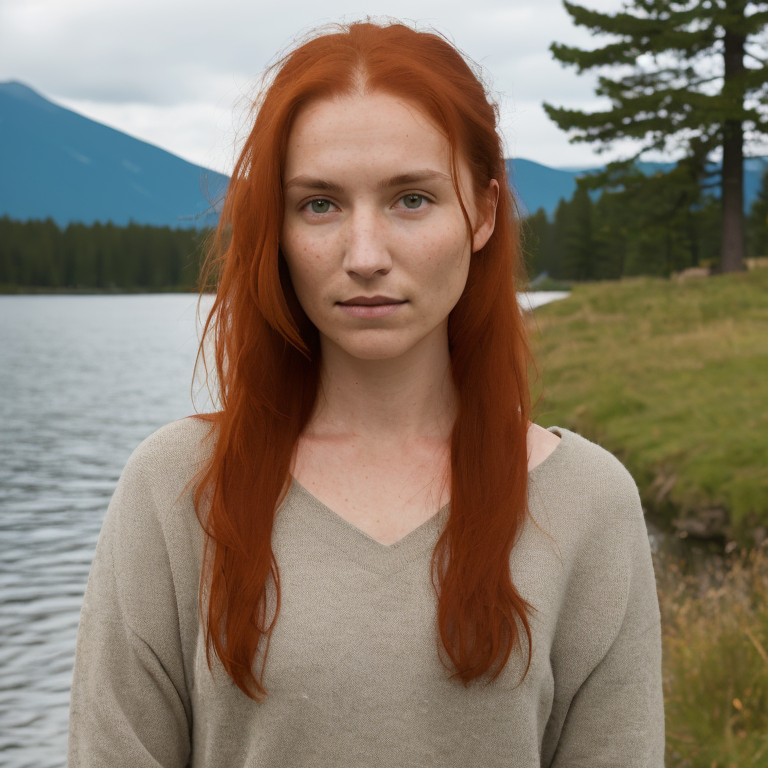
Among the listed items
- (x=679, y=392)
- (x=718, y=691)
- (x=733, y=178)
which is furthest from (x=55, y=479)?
(x=733, y=178)

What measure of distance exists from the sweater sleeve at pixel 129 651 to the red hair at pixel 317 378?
0.09m

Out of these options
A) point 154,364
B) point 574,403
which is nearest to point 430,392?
point 574,403

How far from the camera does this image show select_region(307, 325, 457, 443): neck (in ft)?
6.50

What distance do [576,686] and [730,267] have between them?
24.6m

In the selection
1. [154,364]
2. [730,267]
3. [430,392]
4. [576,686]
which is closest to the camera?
[576,686]

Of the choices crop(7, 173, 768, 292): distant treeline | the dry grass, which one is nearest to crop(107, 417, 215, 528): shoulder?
the dry grass

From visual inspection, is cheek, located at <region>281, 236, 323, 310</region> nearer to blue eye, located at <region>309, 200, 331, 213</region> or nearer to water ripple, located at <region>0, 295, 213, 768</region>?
blue eye, located at <region>309, 200, 331, 213</region>

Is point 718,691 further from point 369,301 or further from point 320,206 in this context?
point 320,206

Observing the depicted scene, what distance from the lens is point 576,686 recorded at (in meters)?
1.89

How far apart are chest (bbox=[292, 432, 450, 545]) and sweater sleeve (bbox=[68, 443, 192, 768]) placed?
32 cm

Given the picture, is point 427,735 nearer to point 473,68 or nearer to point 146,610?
point 146,610

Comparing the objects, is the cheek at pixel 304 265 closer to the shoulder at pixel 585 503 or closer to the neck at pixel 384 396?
the neck at pixel 384 396

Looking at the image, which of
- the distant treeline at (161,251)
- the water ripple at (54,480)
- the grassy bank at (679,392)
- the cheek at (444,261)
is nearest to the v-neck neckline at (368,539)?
the cheek at (444,261)

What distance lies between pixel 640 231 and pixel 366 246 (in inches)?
1025
